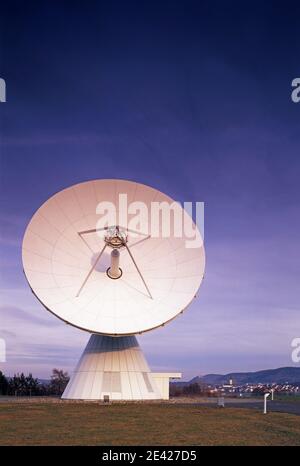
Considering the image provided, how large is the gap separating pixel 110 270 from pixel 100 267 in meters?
1.01

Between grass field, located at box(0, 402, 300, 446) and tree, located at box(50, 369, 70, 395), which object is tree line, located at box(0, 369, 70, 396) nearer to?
tree, located at box(50, 369, 70, 395)

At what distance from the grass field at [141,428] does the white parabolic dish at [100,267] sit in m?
7.56

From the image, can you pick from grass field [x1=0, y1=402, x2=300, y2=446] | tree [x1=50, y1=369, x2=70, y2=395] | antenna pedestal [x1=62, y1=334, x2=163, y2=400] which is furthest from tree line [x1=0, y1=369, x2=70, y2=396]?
grass field [x1=0, y1=402, x2=300, y2=446]

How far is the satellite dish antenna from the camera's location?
37188 mm

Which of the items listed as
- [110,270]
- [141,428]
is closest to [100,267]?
[110,270]

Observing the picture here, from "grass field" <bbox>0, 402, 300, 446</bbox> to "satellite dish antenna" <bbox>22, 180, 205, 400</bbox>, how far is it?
8226mm

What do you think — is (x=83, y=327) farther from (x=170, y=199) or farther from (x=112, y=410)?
(x=170, y=199)

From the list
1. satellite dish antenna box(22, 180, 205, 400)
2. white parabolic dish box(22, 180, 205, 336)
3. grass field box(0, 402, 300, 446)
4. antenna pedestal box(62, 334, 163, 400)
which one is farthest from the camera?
antenna pedestal box(62, 334, 163, 400)

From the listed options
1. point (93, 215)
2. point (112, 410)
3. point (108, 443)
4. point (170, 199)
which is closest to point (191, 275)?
point (170, 199)

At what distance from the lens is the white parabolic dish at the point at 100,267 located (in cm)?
3681

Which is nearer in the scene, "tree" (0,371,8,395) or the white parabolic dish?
the white parabolic dish

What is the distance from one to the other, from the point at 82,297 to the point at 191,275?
784 cm

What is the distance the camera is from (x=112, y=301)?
128 feet

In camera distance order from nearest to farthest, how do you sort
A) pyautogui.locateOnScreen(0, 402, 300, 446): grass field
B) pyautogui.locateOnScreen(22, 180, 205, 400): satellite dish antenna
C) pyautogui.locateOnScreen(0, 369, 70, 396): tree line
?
pyautogui.locateOnScreen(0, 402, 300, 446): grass field
pyautogui.locateOnScreen(22, 180, 205, 400): satellite dish antenna
pyautogui.locateOnScreen(0, 369, 70, 396): tree line
